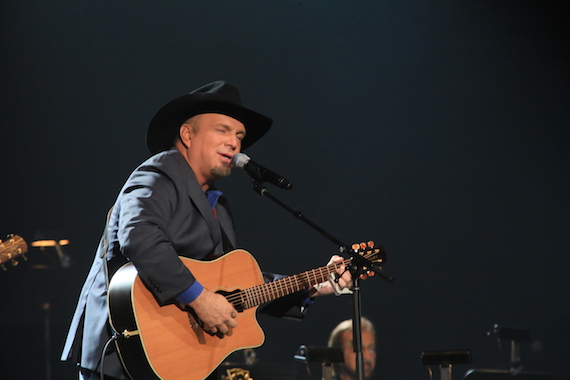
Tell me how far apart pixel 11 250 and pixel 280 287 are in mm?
2617

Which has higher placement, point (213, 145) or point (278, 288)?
point (213, 145)

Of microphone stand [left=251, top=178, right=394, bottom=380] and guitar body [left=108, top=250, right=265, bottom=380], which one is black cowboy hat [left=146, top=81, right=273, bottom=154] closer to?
microphone stand [left=251, top=178, right=394, bottom=380]

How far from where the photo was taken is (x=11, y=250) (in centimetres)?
463

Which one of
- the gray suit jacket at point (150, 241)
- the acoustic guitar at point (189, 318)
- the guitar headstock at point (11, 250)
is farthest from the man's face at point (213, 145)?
the guitar headstock at point (11, 250)

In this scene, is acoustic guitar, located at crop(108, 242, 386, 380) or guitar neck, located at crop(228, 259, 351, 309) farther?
guitar neck, located at crop(228, 259, 351, 309)

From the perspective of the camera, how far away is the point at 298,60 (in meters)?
6.57

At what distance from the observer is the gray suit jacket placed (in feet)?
7.94

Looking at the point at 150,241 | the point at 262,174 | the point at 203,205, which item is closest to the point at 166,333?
the point at 150,241

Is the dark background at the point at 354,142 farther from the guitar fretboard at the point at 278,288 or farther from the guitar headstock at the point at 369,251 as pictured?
the guitar headstock at the point at 369,251

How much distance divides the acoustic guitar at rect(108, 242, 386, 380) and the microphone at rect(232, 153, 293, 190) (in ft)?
→ 1.27

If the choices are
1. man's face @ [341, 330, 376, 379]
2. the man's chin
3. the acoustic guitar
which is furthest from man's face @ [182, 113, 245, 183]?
man's face @ [341, 330, 376, 379]

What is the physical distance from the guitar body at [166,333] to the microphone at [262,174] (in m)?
0.40

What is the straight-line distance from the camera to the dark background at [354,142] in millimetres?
5914

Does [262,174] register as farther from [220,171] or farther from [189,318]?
[189,318]
